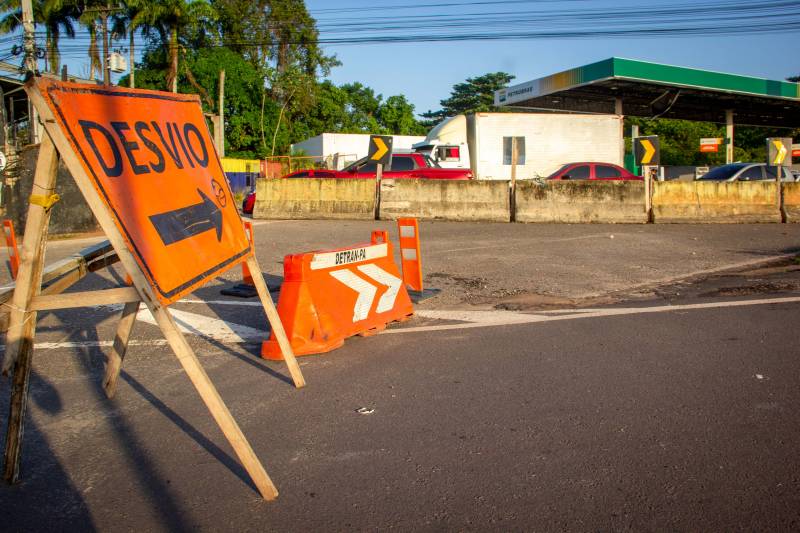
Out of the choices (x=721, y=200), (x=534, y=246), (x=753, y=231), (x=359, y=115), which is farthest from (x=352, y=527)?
(x=359, y=115)

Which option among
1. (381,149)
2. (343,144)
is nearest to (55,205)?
(381,149)

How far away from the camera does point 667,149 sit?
5444 centimetres

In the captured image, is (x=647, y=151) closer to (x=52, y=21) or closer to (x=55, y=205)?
(x=55, y=205)

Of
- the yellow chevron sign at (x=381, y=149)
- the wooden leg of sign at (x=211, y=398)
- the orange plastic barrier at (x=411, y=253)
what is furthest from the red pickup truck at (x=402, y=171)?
the wooden leg of sign at (x=211, y=398)

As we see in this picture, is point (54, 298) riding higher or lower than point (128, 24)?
lower

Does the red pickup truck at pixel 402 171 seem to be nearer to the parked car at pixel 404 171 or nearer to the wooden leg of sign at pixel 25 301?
the parked car at pixel 404 171

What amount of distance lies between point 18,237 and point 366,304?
1291 centimetres

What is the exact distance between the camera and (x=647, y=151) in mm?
17906

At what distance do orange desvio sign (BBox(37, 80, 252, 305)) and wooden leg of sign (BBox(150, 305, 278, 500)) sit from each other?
0.42 feet

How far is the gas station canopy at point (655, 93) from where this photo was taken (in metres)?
33.4

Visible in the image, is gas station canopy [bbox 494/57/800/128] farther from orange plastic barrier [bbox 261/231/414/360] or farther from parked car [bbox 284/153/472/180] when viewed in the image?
orange plastic barrier [bbox 261/231/414/360]

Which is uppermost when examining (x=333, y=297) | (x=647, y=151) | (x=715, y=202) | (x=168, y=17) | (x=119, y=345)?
(x=168, y=17)

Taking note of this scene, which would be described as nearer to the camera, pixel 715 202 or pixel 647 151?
pixel 715 202

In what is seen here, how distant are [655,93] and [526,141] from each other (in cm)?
1534
